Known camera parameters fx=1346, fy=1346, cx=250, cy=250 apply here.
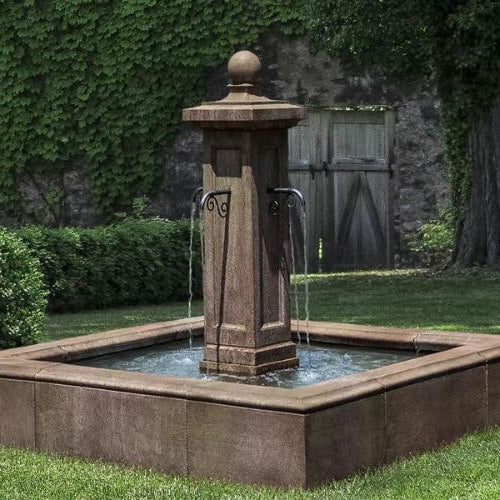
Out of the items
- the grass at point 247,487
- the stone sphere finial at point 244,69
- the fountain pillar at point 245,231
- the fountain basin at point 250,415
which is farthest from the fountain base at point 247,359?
the stone sphere finial at point 244,69

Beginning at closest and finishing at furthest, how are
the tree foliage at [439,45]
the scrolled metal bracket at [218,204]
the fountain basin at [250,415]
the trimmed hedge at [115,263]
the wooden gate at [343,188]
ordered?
the fountain basin at [250,415]
the scrolled metal bracket at [218,204]
the trimmed hedge at [115,263]
the tree foliage at [439,45]
the wooden gate at [343,188]

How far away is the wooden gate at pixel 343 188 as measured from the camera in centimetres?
1747

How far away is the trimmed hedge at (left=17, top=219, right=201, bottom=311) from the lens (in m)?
13.6

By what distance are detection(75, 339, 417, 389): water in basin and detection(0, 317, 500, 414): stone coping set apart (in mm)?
66

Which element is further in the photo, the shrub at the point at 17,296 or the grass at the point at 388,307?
the grass at the point at 388,307

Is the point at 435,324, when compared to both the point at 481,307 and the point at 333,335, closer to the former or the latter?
the point at 481,307

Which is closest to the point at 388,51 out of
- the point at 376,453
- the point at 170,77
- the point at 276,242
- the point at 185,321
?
the point at 170,77

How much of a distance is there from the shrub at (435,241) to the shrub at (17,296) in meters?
7.40

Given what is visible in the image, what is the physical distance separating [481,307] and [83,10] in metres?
7.35

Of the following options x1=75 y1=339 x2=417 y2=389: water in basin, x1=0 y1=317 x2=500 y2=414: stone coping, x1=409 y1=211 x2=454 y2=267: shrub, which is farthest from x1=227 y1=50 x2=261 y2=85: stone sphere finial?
x1=409 y1=211 x2=454 y2=267: shrub

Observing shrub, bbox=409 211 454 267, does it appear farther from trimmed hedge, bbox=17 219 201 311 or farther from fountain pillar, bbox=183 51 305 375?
fountain pillar, bbox=183 51 305 375

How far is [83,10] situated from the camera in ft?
56.8

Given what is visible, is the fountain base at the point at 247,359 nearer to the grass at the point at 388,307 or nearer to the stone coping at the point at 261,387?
the stone coping at the point at 261,387

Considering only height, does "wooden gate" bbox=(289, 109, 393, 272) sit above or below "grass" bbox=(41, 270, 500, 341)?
above
